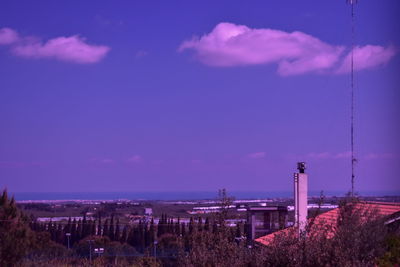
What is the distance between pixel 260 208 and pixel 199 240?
983 cm

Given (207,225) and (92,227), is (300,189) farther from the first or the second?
(207,225)

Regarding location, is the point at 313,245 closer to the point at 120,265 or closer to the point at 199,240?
the point at 199,240

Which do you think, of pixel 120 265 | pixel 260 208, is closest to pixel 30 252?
pixel 120 265

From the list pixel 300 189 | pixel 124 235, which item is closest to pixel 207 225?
pixel 300 189

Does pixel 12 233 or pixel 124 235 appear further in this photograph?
pixel 124 235

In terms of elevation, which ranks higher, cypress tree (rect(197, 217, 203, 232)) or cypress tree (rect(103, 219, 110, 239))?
cypress tree (rect(197, 217, 203, 232))

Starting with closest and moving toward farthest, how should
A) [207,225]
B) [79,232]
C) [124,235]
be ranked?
[207,225] < [124,235] < [79,232]

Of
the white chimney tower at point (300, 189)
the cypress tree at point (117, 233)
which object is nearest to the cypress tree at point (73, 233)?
the cypress tree at point (117, 233)

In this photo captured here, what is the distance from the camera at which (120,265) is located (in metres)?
10.0

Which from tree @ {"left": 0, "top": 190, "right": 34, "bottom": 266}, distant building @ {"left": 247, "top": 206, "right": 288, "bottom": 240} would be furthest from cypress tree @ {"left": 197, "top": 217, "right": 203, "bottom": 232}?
distant building @ {"left": 247, "top": 206, "right": 288, "bottom": 240}

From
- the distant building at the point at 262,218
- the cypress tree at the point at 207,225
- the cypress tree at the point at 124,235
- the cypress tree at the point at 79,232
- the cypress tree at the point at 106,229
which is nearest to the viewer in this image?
the cypress tree at the point at 207,225

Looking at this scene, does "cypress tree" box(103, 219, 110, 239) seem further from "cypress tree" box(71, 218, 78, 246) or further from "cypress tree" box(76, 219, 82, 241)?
"cypress tree" box(71, 218, 78, 246)

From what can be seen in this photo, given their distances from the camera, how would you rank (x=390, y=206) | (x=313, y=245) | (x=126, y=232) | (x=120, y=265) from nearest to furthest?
(x=313, y=245), (x=120, y=265), (x=390, y=206), (x=126, y=232)

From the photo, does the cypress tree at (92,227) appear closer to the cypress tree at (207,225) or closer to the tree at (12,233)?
the tree at (12,233)
